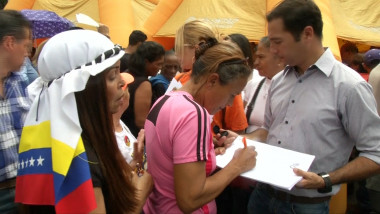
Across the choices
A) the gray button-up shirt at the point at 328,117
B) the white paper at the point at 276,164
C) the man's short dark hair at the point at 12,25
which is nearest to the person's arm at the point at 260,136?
the gray button-up shirt at the point at 328,117

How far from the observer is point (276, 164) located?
70.2 inches

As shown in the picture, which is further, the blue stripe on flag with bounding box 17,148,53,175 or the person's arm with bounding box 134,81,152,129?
the person's arm with bounding box 134,81,152,129

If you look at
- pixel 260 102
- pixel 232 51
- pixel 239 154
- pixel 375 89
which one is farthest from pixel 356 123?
pixel 375 89

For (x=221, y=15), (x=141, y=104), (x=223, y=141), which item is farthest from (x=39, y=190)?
(x=221, y=15)

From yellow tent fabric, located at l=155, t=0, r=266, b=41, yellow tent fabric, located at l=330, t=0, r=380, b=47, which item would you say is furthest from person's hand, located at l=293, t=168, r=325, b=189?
yellow tent fabric, located at l=330, t=0, r=380, b=47

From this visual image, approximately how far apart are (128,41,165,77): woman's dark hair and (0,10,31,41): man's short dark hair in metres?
1.41

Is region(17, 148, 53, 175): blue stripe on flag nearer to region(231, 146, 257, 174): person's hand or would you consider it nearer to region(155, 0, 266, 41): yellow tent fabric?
region(231, 146, 257, 174): person's hand

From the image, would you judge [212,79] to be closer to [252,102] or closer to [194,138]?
[194,138]

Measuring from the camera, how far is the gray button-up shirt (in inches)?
69.4

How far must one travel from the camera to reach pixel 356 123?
5.80 ft

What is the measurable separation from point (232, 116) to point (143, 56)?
136 cm

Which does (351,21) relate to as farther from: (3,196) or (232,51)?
(3,196)

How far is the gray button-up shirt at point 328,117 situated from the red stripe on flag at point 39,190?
133cm

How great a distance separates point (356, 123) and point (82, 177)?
138 cm
